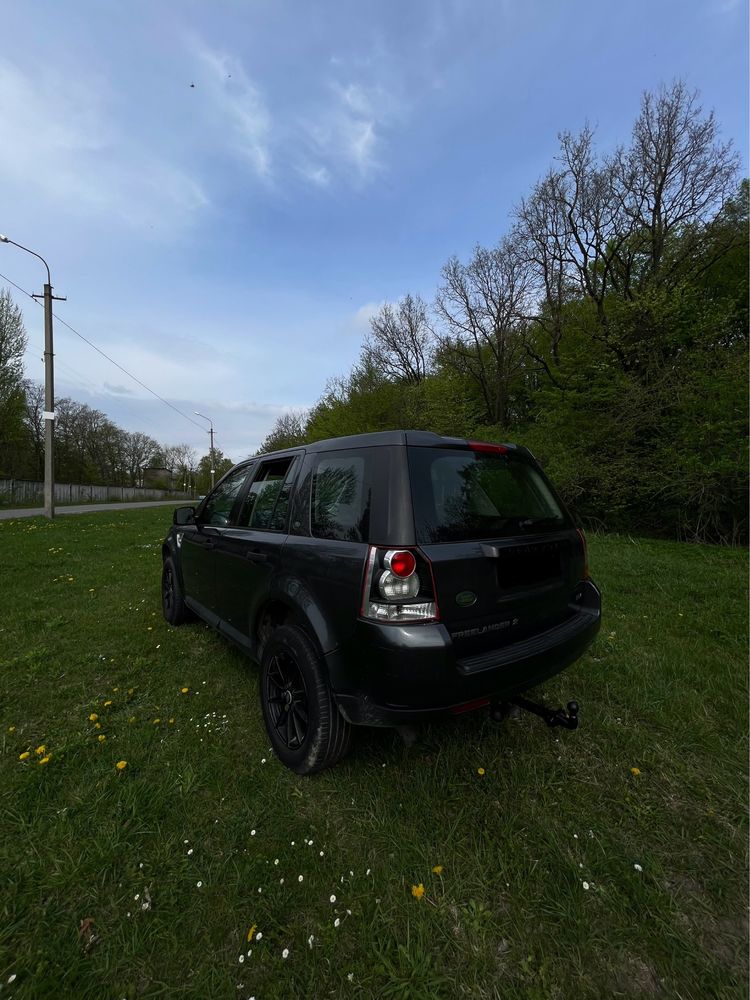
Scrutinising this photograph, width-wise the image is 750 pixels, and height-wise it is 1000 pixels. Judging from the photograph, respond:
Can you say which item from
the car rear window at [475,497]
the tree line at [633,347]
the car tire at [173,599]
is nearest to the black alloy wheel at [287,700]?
the car rear window at [475,497]

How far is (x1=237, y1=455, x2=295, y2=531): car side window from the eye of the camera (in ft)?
8.19

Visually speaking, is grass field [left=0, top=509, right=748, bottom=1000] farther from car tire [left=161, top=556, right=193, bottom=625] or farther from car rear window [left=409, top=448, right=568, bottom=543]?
car rear window [left=409, top=448, right=568, bottom=543]

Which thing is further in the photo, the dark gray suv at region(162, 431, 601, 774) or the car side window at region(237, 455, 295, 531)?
the car side window at region(237, 455, 295, 531)

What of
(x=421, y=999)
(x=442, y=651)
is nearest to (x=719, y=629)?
(x=442, y=651)

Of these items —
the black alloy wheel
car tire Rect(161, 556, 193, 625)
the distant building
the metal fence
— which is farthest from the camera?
the distant building

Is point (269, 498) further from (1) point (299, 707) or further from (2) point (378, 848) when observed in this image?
(2) point (378, 848)

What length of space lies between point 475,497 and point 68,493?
45743 millimetres

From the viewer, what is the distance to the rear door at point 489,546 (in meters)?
1.71

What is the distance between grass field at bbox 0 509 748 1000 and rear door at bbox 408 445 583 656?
83cm

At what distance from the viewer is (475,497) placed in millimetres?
1993

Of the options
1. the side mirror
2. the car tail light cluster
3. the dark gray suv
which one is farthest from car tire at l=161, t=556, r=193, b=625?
the car tail light cluster

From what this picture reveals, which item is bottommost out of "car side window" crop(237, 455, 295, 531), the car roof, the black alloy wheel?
the black alloy wheel

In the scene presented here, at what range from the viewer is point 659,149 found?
12078 mm

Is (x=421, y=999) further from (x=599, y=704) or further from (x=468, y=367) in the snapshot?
(x=468, y=367)
